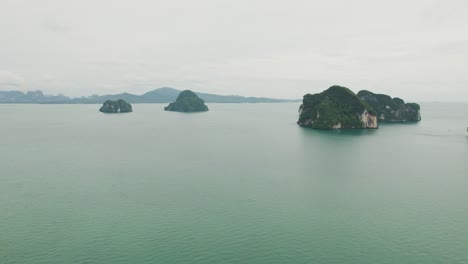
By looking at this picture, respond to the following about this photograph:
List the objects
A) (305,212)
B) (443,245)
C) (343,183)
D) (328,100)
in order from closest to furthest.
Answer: (443,245) → (305,212) → (343,183) → (328,100)

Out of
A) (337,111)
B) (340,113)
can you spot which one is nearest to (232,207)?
(337,111)

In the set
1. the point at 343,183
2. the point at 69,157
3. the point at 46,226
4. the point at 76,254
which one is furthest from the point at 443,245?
the point at 69,157

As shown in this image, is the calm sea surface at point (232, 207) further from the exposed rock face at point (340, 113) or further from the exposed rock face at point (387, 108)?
the exposed rock face at point (387, 108)

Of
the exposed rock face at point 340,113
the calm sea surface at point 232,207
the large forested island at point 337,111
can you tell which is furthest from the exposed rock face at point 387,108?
the calm sea surface at point 232,207

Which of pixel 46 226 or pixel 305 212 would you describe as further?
pixel 305 212

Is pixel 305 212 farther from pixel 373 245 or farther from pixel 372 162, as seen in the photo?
pixel 372 162

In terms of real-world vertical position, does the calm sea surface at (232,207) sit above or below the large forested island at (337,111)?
below
